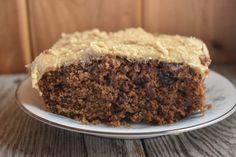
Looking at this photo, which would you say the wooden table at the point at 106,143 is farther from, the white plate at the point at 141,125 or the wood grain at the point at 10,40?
the wood grain at the point at 10,40

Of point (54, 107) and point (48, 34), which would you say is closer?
point (54, 107)

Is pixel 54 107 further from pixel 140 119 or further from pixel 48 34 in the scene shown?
pixel 48 34

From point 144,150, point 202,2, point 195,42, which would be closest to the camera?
point 144,150

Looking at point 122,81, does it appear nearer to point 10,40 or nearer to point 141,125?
point 141,125

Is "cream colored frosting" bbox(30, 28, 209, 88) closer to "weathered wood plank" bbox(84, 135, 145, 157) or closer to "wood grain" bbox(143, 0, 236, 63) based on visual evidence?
"weathered wood plank" bbox(84, 135, 145, 157)

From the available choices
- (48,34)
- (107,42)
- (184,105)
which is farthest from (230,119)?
(48,34)

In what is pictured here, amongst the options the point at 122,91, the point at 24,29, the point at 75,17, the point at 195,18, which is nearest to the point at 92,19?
the point at 75,17
